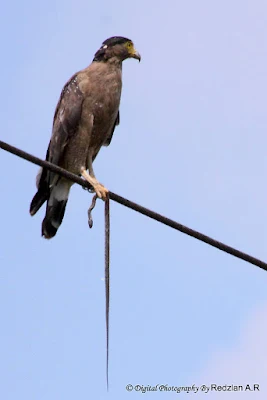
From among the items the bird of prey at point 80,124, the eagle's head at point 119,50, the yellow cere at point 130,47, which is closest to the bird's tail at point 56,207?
the bird of prey at point 80,124

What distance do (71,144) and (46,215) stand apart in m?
0.66

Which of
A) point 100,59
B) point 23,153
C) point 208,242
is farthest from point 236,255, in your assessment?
point 100,59

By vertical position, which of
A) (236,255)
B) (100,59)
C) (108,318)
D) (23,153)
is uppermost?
(100,59)

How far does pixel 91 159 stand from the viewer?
883 cm

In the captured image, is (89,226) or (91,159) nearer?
(89,226)

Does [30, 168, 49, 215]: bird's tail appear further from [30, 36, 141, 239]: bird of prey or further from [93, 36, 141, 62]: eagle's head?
[93, 36, 141, 62]: eagle's head

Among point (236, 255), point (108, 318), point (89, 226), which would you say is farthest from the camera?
point (89, 226)

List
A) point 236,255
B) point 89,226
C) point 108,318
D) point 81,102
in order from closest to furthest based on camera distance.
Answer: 1. point 108,318
2. point 236,255
3. point 89,226
4. point 81,102

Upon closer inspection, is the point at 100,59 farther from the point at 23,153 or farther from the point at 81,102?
the point at 23,153

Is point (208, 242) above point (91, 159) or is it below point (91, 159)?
below

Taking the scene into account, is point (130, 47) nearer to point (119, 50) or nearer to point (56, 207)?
point (119, 50)

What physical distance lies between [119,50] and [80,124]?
0.84 metres

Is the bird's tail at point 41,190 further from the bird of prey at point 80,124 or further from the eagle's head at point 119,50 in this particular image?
the eagle's head at point 119,50

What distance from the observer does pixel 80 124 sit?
862 cm
